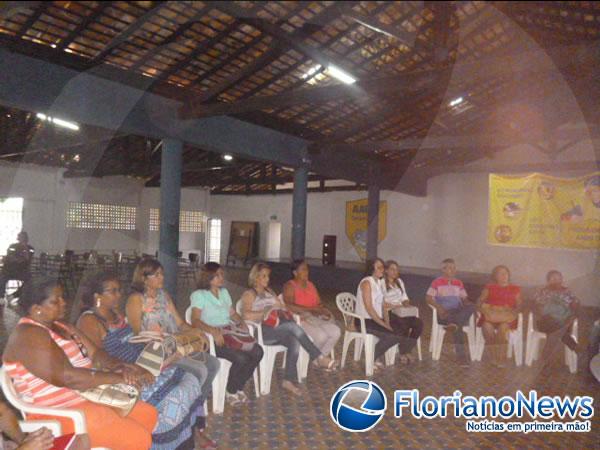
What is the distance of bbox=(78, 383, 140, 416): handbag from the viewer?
218 centimetres

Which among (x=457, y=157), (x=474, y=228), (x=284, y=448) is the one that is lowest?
(x=284, y=448)

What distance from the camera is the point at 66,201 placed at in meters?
13.9

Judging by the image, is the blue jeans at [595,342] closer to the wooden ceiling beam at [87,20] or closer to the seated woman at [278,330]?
the seated woman at [278,330]

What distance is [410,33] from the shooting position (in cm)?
185

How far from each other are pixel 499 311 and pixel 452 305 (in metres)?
0.49

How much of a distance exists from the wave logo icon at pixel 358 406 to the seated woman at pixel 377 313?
495mm

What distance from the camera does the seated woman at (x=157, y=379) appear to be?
2.55m

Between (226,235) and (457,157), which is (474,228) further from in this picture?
(226,235)

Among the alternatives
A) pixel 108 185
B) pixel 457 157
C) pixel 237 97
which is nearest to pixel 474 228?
pixel 457 157

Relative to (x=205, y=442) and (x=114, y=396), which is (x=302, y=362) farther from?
(x=114, y=396)

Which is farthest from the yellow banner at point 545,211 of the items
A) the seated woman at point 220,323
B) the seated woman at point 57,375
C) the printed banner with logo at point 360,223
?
the seated woman at point 57,375

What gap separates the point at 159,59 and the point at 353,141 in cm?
481

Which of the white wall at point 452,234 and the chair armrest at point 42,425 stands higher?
the white wall at point 452,234

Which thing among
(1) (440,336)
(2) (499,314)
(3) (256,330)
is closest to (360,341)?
(1) (440,336)
